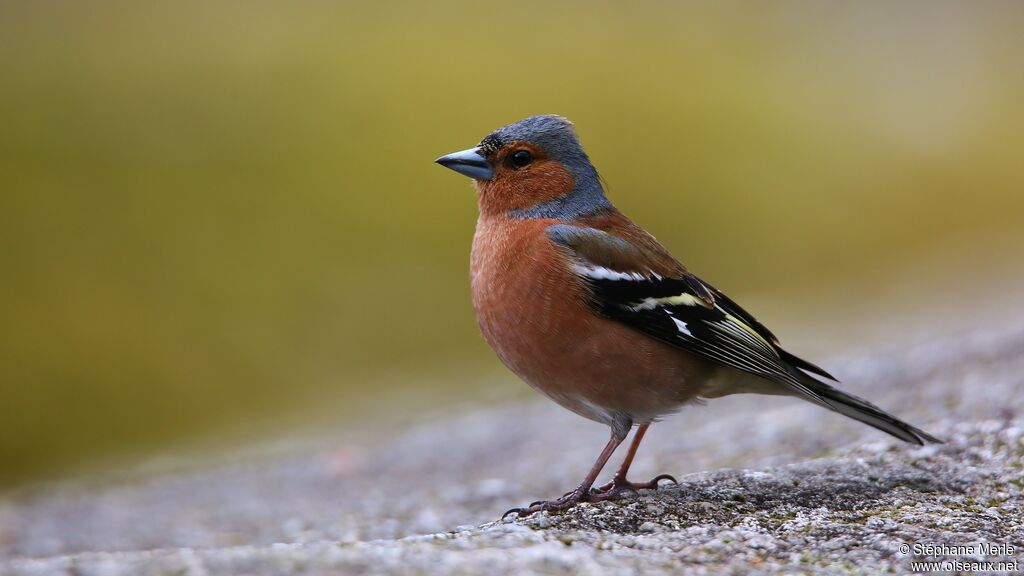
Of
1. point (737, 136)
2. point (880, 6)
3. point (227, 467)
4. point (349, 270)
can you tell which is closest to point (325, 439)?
point (227, 467)

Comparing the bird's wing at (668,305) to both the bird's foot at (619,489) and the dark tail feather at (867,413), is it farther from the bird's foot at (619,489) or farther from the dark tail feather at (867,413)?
the bird's foot at (619,489)

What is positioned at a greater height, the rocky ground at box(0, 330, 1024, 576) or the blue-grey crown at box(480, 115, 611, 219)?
the blue-grey crown at box(480, 115, 611, 219)

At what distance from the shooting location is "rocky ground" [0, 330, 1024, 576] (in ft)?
11.2

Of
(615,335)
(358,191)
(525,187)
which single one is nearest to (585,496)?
(615,335)

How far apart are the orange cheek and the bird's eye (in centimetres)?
5

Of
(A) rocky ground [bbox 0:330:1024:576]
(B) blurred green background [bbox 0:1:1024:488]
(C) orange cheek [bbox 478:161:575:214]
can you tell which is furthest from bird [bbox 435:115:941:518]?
(B) blurred green background [bbox 0:1:1024:488]

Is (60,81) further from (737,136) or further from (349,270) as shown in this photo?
(737,136)

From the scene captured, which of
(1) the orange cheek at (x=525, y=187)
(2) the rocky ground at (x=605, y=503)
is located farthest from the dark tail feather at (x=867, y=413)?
(1) the orange cheek at (x=525, y=187)

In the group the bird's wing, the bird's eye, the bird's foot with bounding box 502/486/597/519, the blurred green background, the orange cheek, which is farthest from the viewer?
the blurred green background

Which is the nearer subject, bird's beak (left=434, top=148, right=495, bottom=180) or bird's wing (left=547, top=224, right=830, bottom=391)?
bird's wing (left=547, top=224, right=830, bottom=391)

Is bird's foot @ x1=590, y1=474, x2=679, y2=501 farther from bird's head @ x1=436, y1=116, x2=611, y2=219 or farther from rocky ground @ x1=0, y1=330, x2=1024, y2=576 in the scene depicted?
bird's head @ x1=436, y1=116, x2=611, y2=219

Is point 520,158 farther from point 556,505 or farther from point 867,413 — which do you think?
point 867,413

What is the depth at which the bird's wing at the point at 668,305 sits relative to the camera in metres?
4.75

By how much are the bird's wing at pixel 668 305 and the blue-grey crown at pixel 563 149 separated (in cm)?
40
